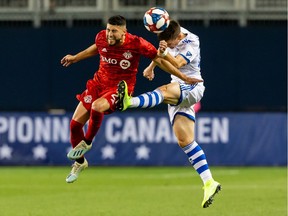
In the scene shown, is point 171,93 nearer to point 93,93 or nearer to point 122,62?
point 122,62

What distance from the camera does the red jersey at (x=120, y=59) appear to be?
45.0 ft

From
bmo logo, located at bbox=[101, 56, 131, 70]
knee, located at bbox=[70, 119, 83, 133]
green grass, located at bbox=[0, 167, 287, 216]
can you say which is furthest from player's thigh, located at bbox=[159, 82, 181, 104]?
green grass, located at bbox=[0, 167, 287, 216]

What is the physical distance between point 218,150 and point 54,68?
4.91 meters

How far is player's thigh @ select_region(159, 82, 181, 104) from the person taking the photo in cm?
1390

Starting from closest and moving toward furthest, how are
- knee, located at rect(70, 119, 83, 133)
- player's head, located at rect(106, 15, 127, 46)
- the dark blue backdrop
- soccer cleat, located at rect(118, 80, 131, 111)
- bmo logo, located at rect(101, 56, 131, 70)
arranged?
soccer cleat, located at rect(118, 80, 131, 111) < player's head, located at rect(106, 15, 127, 46) < bmo logo, located at rect(101, 56, 131, 70) < knee, located at rect(70, 119, 83, 133) < the dark blue backdrop

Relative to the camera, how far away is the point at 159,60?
Result: 1353cm

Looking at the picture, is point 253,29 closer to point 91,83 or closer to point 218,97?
→ point 218,97

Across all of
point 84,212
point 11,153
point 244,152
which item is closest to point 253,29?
point 244,152

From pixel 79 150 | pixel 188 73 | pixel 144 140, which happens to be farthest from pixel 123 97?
pixel 144 140

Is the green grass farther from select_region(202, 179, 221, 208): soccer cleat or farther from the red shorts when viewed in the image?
the red shorts

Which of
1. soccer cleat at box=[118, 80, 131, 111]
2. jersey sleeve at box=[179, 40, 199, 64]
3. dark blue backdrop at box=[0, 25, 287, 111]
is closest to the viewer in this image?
soccer cleat at box=[118, 80, 131, 111]

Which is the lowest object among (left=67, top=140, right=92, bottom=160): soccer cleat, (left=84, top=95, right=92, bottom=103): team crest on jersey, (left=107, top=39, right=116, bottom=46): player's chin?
(left=67, top=140, right=92, bottom=160): soccer cleat

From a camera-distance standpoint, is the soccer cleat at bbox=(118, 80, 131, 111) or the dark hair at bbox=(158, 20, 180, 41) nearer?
the soccer cleat at bbox=(118, 80, 131, 111)

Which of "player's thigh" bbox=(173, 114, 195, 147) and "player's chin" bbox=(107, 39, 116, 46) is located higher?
"player's chin" bbox=(107, 39, 116, 46)
